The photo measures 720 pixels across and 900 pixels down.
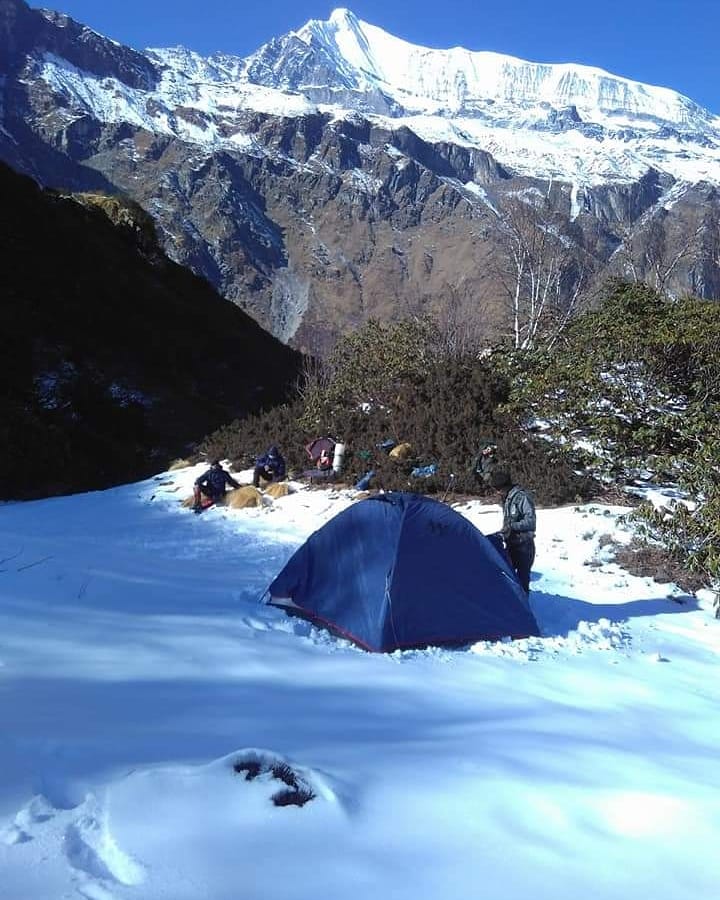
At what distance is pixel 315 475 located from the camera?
13961mm

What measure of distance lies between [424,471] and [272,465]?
331cm

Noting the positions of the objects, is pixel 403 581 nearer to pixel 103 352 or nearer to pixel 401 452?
pixel 401 452

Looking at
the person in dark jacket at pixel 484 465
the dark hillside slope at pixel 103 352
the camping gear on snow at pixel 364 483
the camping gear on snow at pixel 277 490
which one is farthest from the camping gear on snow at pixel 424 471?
the dark hillside slope at pixel 103 352

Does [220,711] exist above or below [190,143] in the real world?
below

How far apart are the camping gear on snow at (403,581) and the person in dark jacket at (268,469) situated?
7489 mm

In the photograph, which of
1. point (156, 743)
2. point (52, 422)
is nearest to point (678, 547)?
point (156, 743)

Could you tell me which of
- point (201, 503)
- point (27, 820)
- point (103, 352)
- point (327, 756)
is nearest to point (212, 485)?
point (201, 503)

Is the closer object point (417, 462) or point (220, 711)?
point (220, 711)

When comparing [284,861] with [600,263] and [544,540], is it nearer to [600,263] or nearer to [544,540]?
[544,540]

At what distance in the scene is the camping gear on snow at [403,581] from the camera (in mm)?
5793

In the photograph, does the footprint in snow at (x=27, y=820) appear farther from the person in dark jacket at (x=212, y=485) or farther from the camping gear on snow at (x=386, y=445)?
the camping gear on snow at (x=386, y=445)

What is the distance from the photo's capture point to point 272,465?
14148mm

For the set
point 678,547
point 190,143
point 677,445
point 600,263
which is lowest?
point 678,547

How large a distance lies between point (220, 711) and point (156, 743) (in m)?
0.54
